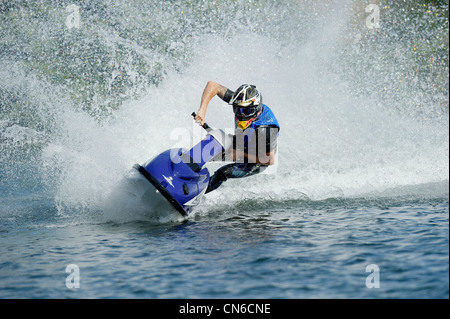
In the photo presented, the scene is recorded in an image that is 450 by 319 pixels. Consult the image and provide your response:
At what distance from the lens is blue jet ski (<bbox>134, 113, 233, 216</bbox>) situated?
7.06 metres

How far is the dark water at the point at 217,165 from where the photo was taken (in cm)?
516

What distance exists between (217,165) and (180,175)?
3.19 m

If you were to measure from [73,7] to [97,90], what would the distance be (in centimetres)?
278

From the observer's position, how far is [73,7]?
17.4 metres

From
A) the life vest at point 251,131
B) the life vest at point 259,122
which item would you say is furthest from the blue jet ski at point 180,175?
the life vest at point 259,122

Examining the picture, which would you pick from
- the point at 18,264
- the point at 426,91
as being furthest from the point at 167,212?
the point at 426,91

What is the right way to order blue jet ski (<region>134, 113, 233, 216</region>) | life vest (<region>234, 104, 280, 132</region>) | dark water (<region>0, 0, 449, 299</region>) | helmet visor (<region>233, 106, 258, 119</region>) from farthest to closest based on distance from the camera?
life vest (<region>234, 104, 280, 132</region>) → helmet visor (<region>233, 106, 258, 119</region>) → blue jet ski (<region>134, 113, 233, 216</region>) → dark water (<region>0, 0, 449, 299</region>)

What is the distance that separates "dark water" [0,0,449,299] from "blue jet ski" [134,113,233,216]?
0.28 m

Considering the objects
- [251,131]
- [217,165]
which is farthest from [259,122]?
[217,165]

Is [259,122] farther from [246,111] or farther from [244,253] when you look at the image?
[244,253]

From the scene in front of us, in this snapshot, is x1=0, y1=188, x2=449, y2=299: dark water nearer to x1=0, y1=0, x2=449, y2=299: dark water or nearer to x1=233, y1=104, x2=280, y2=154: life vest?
x1=0, y1=0, x2=449, y2=299: dark water

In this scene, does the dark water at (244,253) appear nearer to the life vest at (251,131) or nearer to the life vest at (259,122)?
the life vest at (251,131)

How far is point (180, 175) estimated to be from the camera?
7172 mm

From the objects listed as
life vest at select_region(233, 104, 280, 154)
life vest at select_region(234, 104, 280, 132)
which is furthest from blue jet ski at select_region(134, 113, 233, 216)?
life vest at select_region(234, 104, 280, 132)
